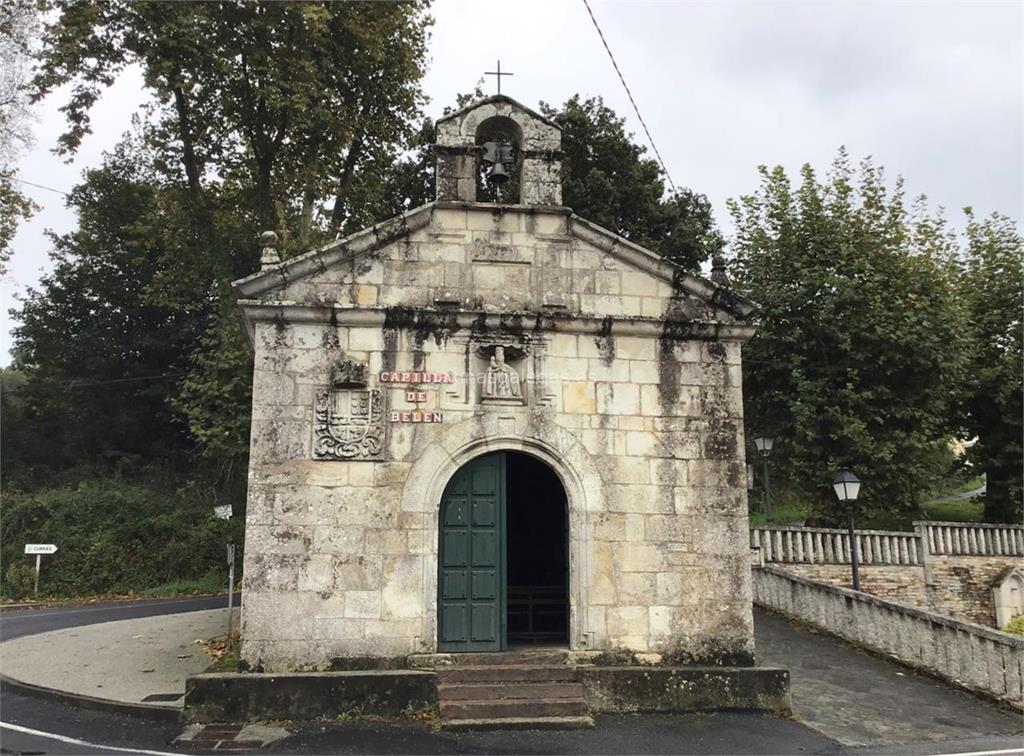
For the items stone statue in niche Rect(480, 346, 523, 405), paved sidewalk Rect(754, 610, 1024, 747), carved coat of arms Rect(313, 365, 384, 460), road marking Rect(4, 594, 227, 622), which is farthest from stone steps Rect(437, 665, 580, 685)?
road marking Rect(4, 594, 227, 622)

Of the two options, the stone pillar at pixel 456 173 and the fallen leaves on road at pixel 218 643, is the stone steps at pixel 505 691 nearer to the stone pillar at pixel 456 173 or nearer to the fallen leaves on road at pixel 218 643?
the fallen leaves on road at pixel 218 643

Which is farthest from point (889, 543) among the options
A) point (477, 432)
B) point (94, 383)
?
point (94, 383)

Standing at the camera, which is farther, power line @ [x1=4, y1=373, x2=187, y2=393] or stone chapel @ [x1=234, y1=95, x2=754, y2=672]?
power line @ [x1=4, y1=373, x2=187, y2=393]

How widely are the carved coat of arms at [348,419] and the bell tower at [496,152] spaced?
2.69 metres

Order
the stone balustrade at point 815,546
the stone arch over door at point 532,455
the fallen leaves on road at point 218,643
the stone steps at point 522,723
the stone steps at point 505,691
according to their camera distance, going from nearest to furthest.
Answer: the stone steps at point 522,723, the stone steps at point 505,691, the stone arch over door at point 532,455, the fallen leaves on road at point 218,643, the stone balustrade at point 815,546

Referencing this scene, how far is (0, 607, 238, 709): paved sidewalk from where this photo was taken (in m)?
9.91

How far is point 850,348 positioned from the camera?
19.6 metres

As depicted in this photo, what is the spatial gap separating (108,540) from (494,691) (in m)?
17.7

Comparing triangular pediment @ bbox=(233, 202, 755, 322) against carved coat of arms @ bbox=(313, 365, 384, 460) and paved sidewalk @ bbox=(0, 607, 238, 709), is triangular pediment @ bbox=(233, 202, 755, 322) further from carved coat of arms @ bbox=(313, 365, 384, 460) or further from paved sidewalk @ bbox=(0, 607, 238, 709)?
paved sidewalk @ bbox=(0, 607, 238, 709)

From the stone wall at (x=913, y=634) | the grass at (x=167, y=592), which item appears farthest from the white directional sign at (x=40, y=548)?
the stone wall at (x=913, y=634)

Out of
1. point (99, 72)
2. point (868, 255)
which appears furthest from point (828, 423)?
point (99, 72)

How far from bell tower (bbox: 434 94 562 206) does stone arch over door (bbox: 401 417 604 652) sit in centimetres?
308

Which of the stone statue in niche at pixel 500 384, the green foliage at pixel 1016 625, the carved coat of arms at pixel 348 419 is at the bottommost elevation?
the green foliage at pixel 1016 625

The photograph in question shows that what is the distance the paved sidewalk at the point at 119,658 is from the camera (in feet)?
32.5
